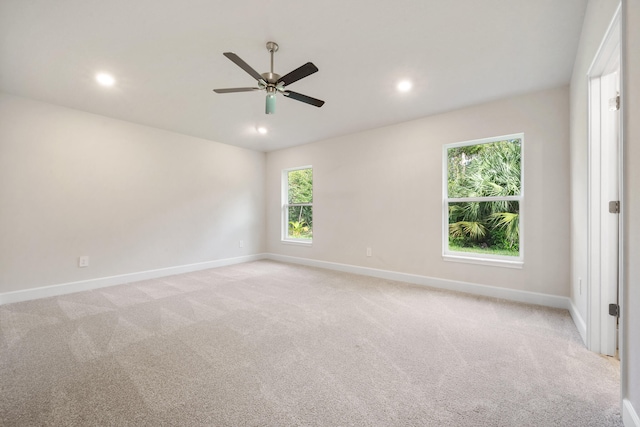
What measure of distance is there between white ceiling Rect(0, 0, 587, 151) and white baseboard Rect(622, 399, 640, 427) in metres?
2.39

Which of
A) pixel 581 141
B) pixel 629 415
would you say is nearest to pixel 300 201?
pixel 581 141

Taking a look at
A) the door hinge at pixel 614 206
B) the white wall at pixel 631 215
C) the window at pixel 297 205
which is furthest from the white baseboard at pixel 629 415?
the window at pixel 297 205

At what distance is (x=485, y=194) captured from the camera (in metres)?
3.40

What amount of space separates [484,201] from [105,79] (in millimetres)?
4590

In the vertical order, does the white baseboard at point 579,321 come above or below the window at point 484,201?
below

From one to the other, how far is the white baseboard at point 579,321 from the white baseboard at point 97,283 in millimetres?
5011

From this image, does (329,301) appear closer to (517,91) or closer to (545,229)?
(545,229)

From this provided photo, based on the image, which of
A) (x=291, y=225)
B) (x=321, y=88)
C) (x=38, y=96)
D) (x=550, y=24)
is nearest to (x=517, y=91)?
(x=550, y=24)

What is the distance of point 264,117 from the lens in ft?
12.6

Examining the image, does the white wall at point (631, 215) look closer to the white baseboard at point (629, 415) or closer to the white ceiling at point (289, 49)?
the white baseboard at point (629, 415)

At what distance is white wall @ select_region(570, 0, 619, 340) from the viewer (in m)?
1.71

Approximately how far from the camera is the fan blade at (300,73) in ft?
6.40

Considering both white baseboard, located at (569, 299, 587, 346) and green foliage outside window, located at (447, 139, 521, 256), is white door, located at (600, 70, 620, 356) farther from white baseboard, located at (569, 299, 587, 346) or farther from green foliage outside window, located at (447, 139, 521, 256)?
green foliage outside window, located at (447, 139, 521, 256)

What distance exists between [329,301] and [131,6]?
3.12 m
